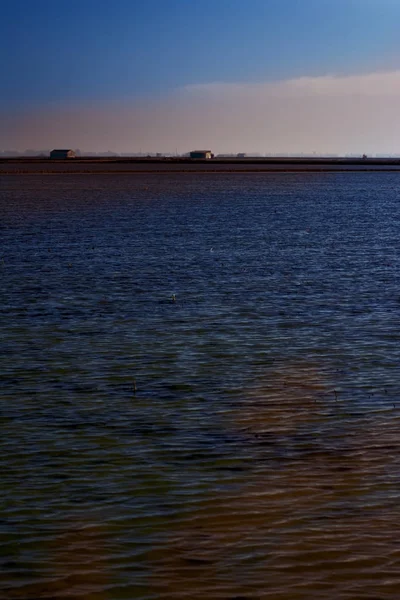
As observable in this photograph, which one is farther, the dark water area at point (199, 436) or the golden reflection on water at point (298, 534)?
the dark water area at point (199, 436)

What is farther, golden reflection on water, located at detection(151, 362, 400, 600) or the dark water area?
the dark water area

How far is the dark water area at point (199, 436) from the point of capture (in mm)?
11109

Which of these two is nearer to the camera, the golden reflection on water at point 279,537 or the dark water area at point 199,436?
the golden reflection on water at point 279,537

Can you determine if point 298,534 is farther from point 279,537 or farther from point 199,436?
point 199,436

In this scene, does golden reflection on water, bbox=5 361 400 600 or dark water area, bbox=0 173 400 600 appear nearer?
golden reflection on water, bbox=5 361 400 600

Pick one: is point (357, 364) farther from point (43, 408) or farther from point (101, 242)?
point (101, 242)

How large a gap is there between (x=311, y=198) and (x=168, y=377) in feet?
319

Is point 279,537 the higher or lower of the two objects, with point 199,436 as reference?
lower

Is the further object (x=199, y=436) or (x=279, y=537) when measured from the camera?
(x=199, y=436)

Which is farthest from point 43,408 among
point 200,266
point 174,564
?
point 200,266

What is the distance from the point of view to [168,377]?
66.6ft

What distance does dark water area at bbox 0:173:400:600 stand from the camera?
36.4ft

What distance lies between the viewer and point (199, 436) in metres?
16.0

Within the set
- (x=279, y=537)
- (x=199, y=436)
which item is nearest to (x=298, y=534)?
(x=279, y=537)
